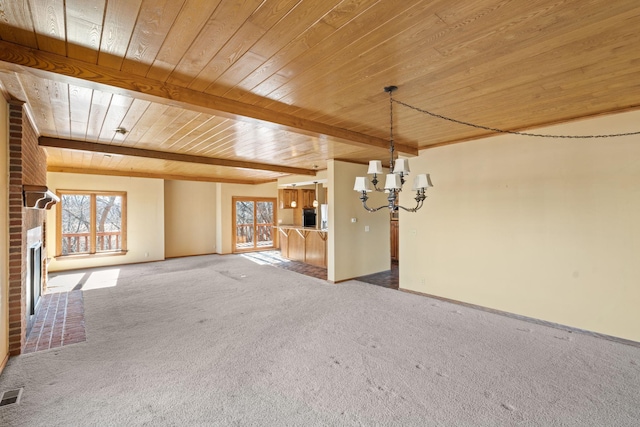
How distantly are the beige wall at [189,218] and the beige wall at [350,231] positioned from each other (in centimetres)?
556

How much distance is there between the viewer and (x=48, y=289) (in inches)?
213

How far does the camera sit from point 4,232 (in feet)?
8.86

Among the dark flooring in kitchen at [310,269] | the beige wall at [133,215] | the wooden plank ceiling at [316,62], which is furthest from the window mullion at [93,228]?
the wooden plank ceiling at [316,62]

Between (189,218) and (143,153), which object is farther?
(189,218)

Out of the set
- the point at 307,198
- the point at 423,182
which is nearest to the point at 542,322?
the point at 423,182

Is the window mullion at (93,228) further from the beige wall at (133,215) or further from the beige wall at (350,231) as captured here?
the beige wall at (350,231)

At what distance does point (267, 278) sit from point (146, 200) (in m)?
4.54

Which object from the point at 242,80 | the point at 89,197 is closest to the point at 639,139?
the point at 242,80

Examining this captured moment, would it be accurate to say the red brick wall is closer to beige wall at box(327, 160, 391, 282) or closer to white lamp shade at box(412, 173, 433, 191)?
white lamp shade at box(412, 173, 433, 191)

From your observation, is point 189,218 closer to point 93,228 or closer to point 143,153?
point 93,228

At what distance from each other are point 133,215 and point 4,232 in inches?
227

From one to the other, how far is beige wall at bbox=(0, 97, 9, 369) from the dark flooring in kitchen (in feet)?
15.2

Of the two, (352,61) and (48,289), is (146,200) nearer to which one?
(48,289)

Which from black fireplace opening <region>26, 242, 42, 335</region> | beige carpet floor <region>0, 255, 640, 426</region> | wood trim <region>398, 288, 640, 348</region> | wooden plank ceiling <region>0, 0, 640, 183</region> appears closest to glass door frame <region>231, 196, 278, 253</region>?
beige carpet floor <region>0, 255, 640, 426</region>
